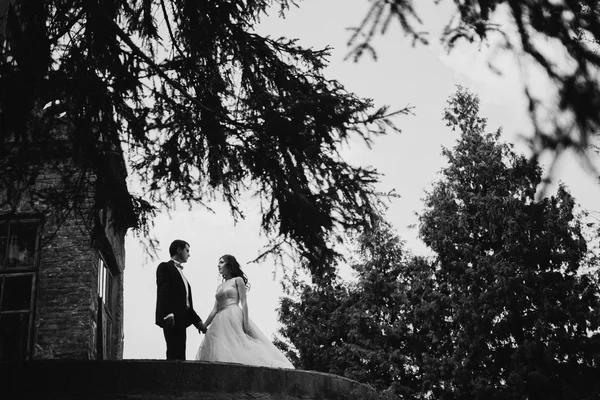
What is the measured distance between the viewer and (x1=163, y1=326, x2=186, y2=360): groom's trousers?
8094 millimetres

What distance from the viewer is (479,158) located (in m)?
25.9

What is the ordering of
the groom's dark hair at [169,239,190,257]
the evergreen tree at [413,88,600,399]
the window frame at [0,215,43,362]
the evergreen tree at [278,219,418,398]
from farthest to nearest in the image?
1. the evergreen tree at [278,219,418,398]
2. the evergreen tree at [413,88,600,399]
3. the window frame at [0,215,43,362]
4. the groom's dark hair at [169,239,190,257]

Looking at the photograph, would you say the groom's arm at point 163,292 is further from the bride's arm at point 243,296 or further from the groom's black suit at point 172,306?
the bride's arm at point 243,296

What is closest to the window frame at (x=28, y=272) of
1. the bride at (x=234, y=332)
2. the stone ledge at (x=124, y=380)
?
the bride at (x=234, y=332)

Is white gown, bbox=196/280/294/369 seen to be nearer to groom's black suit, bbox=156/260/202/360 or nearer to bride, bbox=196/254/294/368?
bride, bbox=196/254/294/368

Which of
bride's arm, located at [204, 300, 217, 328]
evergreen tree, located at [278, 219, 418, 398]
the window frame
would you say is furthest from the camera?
evergreen tree, located at [278, 219, 418, 398]

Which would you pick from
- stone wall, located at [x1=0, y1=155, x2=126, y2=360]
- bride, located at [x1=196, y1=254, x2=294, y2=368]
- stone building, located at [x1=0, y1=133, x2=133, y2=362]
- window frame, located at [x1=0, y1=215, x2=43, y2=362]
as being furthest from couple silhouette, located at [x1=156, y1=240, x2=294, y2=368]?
window frame, located at [x1=0, y1=215, x2=43, y2=362]

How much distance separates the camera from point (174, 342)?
8164 mm

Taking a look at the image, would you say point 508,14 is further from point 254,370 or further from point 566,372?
point 566,372

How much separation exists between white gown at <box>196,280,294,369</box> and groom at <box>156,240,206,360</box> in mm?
346

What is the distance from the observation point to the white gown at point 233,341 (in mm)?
8398

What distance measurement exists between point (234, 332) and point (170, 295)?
96cm

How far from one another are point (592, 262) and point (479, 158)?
513 centimetres

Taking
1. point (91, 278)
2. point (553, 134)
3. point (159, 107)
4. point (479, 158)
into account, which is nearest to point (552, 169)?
point (553, 134)
